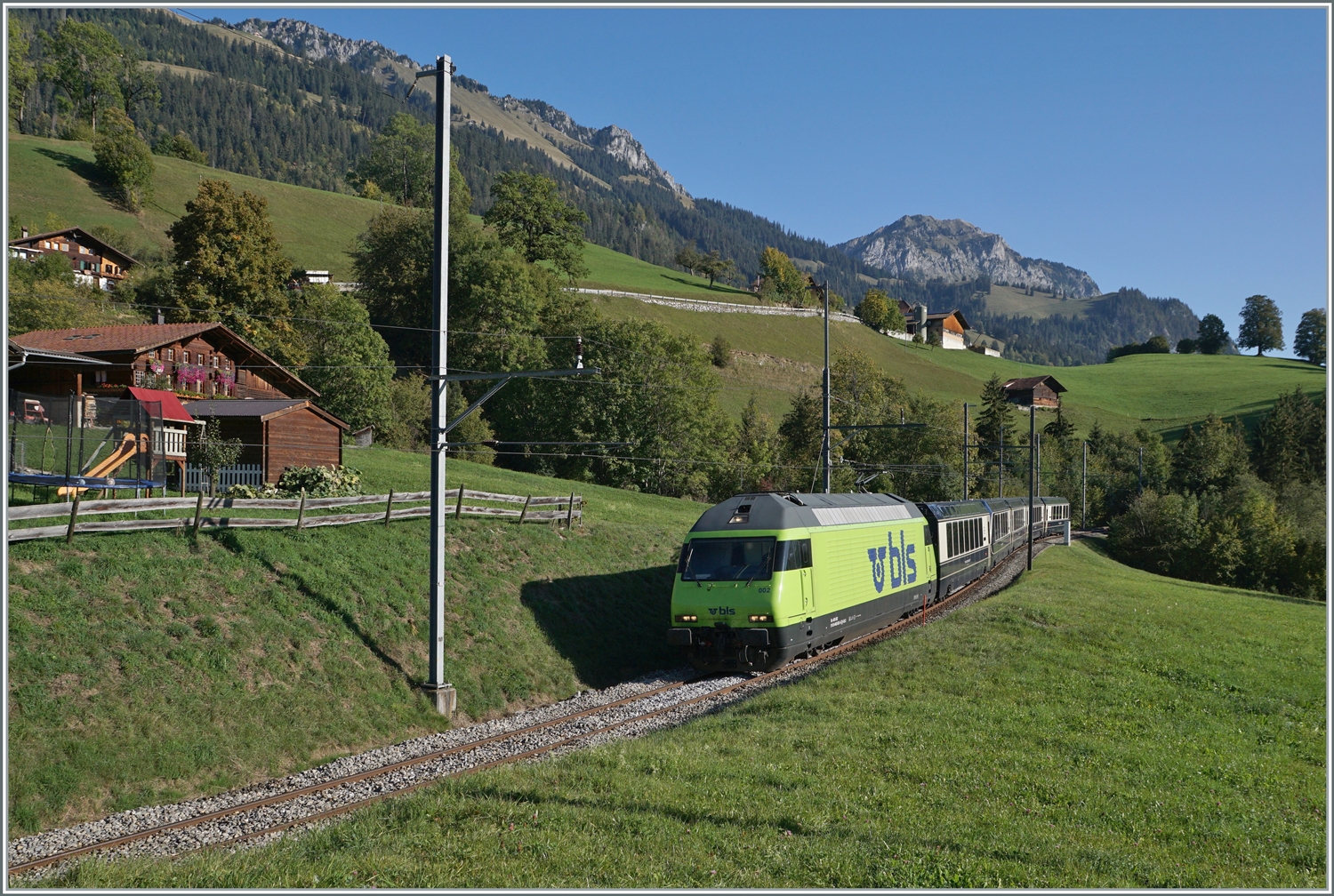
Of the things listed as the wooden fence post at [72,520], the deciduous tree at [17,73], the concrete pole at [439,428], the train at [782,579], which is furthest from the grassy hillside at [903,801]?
the deciduous tree at [17,73]

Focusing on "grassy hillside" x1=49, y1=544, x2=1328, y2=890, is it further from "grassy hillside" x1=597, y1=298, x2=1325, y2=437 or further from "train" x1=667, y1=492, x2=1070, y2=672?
"grassy hillside" x1=597, y1=298, x2=1325, y2=437

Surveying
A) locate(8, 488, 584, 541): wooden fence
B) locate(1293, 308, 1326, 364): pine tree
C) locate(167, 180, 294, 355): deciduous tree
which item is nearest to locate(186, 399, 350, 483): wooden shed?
locate(8, 488, 584, 541): wooden fence

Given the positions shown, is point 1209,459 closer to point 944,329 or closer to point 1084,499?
point 1084,499

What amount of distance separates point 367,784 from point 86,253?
8416 centimetres

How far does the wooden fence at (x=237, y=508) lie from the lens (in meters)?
16.6

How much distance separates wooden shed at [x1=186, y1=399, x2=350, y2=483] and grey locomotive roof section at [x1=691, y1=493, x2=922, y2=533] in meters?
17.5

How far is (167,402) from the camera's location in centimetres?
3080

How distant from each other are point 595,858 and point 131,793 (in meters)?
7.85

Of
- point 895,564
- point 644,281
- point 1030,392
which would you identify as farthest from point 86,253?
point 1030,392

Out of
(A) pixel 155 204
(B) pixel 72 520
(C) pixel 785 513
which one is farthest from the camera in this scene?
(A) pixel 155 204

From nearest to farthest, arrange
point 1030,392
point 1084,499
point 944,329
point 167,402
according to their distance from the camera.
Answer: point 167,402 < point 1084,499 < point 1030,392 < point 944,329

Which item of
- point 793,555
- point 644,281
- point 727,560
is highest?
point 644,281

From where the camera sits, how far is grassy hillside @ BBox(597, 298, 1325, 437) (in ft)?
370

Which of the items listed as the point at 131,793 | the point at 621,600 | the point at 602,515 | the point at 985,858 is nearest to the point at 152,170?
the point at 602,515
